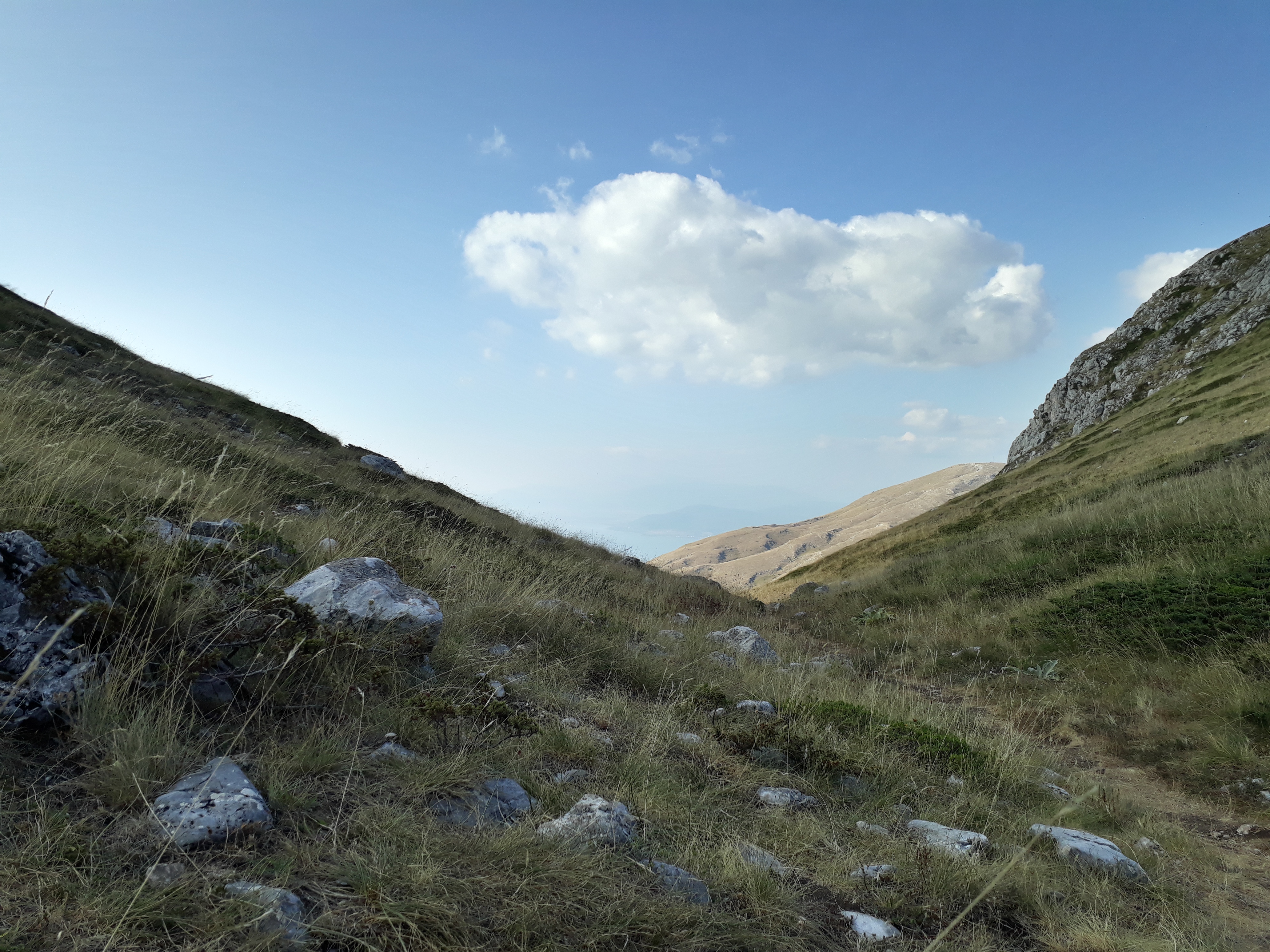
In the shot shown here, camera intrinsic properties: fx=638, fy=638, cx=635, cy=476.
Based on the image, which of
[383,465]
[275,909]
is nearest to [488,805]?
[275,909]

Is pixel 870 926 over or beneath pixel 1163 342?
beneath

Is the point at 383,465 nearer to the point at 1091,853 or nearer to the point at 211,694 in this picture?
the point at 211,694

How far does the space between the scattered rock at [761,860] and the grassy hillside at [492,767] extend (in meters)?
0.06

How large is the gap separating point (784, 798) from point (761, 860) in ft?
3.09

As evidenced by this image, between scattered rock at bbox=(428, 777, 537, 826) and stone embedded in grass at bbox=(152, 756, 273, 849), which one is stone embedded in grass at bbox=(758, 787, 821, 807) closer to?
scattered rock at bbox=(428, 777, 537, 826)

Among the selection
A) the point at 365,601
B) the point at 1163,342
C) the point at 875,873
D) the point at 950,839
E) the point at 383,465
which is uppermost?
the point at 1163,342

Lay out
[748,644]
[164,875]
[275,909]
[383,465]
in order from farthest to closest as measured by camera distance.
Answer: [383,465] → [748,644] → [164,875] → [275,909]

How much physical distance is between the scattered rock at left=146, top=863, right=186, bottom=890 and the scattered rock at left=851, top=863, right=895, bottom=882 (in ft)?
8.84

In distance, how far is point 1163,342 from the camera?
46.0 m

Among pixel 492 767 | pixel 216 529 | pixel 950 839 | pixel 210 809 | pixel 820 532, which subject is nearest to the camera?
pixel 210 809

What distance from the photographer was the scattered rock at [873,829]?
11.3 ft

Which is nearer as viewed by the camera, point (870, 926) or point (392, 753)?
point (870, 926)

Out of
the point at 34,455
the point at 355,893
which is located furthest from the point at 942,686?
the point at 34,455

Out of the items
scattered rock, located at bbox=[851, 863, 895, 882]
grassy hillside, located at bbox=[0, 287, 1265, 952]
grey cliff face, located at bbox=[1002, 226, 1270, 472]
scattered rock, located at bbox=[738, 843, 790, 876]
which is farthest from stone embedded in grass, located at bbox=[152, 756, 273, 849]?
grey cliff face, located at bbox=[1002, 226, 1270, 472]
